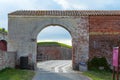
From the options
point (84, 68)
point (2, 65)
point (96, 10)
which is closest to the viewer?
point (2, 65)

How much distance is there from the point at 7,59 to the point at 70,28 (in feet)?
20.5

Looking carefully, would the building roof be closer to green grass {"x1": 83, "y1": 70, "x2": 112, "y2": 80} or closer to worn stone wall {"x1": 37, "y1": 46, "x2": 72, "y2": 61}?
green grass {"x1": 83, "y1": 70, "x2": 112, "y2": 80}

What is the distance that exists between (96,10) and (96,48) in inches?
147

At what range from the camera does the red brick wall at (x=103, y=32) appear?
32.1 m

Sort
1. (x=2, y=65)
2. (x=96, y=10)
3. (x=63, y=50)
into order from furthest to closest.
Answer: (x=63, y=50) → (x=96, y=10) → (x=2, y=65)

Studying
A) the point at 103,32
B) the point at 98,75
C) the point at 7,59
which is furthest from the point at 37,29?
the point at 98,75

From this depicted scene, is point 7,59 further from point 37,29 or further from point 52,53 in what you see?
point 52,53

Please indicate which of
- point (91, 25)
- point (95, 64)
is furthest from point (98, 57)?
point (91, 25)

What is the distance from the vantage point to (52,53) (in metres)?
57.9

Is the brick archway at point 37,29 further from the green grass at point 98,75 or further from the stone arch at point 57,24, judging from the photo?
the green grass at point 98,75

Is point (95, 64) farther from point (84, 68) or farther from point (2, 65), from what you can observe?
point (2, 65)

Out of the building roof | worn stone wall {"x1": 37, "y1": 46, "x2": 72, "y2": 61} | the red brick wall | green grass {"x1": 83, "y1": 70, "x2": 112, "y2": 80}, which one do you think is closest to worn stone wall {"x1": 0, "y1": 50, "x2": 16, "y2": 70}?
the building roof

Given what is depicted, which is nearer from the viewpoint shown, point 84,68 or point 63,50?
point 84,68

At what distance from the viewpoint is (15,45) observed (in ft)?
105
